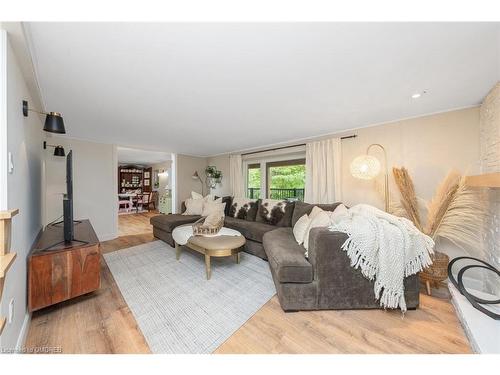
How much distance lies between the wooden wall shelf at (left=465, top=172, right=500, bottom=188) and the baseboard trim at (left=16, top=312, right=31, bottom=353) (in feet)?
11.6

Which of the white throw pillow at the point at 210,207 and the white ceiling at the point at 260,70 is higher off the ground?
the white ceiling at the point at 260,70

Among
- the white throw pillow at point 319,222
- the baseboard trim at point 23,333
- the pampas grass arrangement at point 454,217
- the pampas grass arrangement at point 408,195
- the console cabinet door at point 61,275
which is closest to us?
the baseboard trim at point 23,333

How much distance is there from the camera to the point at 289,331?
1394mm

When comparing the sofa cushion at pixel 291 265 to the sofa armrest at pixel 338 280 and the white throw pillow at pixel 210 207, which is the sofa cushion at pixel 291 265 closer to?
the sofa armrest at pixel 338 280

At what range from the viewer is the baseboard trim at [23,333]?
47.0 inches

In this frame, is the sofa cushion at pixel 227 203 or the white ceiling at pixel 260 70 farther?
the sofa cushion at pixel 227 203

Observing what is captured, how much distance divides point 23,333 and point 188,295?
1.13 meters

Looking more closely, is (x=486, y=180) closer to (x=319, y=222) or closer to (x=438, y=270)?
(x=438, y=270)

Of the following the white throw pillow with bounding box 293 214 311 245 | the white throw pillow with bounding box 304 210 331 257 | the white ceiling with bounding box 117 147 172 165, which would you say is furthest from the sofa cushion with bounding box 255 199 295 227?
the white ceiling with bounding box 117 147 172 165

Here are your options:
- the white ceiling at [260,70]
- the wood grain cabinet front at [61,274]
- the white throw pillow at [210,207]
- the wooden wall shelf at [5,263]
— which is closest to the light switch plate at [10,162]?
the wooden wall shelf at [5,263]

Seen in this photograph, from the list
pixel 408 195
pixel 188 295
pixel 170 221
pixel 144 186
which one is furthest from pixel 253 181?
pixel 144 186

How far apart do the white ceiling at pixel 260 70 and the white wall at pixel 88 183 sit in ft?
4.22

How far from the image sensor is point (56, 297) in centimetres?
154
